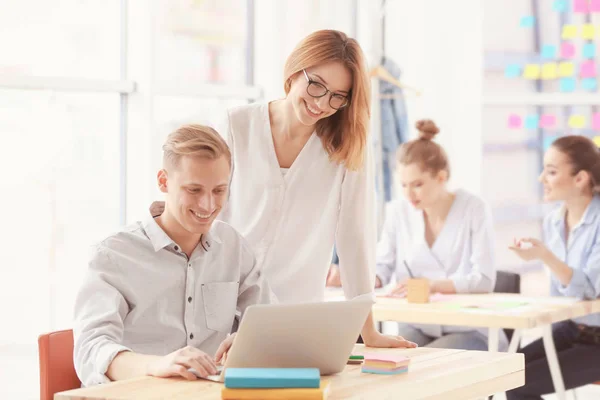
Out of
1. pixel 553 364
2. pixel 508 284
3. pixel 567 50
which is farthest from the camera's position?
pixel 567 50

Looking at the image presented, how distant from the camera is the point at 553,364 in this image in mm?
3721

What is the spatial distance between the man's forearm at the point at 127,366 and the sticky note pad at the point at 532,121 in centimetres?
484

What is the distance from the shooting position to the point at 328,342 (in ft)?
6.31

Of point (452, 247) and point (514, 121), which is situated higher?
point (514, 121)

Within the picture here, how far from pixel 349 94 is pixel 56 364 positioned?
1024 millimetres

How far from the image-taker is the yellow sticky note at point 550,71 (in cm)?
628

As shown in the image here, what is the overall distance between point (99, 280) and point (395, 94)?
3.92 metres

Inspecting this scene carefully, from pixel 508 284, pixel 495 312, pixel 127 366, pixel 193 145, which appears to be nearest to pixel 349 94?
pixel 193 145

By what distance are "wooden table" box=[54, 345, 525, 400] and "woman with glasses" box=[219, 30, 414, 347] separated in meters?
0.30

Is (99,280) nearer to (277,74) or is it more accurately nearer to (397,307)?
(397,307)

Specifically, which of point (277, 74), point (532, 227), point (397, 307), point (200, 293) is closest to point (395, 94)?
point (277, 74)

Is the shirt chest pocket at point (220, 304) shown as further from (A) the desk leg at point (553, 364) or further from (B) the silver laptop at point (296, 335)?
(A) the desk leg at point (553, 364)

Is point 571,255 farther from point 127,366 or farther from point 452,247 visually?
point 127,366

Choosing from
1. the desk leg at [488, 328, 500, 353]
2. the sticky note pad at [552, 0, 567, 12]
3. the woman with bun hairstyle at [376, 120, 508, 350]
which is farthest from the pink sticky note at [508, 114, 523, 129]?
the desk leg at [488, 328, 500, 353]
